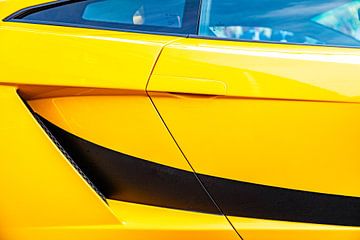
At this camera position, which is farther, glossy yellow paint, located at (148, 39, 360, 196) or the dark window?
the dark window

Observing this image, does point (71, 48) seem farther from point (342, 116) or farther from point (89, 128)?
point (342, 116)

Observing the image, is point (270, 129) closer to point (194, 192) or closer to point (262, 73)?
point (262, 73)

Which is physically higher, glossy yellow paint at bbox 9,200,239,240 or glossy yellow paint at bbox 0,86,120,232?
glossy yellow paint at bbox 0,86,120,232

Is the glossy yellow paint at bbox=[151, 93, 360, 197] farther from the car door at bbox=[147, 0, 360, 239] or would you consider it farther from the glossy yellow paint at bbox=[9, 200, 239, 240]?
the glossy yellow paint at bbox=[9, 200, 239, 240]

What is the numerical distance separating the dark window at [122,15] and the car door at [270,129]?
0.14m

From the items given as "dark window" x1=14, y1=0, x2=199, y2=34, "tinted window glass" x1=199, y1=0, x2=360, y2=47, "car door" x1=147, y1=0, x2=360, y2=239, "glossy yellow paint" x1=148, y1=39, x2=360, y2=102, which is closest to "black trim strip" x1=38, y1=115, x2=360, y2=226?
"car door" x1=147, y1=0, x2=360, y2=239

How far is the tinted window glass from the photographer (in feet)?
4.93

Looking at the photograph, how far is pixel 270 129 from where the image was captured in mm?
1325

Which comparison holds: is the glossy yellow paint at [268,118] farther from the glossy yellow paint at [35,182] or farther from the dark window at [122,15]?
the glossy yellow paint at [35,182]

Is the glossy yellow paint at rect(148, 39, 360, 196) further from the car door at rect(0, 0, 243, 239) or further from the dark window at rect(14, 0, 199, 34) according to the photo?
the dark window at rect(14, 0, 199, 34)

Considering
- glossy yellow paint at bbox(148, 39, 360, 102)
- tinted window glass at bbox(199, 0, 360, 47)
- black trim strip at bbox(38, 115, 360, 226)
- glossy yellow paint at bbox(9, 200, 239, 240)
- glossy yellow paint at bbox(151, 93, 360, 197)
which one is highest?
tinted window glass at bbox(199, 0, 360, 47)

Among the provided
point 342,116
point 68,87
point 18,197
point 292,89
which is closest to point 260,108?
point 292,89

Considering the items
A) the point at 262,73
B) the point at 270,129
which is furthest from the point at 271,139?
the point at 262,73

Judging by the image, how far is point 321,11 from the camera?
1583 millimetres
